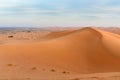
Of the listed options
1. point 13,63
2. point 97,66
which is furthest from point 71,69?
point 13,63

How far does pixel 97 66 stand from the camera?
49.4 feet

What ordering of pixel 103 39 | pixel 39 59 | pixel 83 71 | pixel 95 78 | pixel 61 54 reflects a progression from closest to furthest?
pixel 95 78
pixel 83 71
pixel 39 59
pixel 61 54
pixel 103 39

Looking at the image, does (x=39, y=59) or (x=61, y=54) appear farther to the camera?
(x=61, y=54)

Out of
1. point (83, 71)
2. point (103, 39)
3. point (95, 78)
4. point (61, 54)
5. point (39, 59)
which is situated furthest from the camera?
point (103, 39)

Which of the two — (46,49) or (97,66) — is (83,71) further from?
(46,49)

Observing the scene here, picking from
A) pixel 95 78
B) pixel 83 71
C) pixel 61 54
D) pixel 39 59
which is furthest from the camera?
pixel 61 54

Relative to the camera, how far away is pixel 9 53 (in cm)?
1636

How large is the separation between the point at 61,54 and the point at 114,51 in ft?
10.5

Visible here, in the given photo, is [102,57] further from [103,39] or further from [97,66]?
[103,39]

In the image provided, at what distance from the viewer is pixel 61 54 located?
647 inches

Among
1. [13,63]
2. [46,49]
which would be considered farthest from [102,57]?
[13,63]

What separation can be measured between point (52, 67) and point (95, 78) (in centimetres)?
460

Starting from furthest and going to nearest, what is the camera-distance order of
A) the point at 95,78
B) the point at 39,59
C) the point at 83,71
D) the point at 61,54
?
the point at 61,54 → the point at 39,59 → the point at 83,71 → the point at 95,78

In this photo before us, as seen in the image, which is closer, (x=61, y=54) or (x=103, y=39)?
(x=61, y=54)
